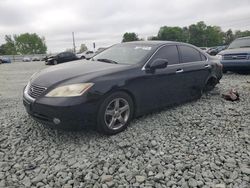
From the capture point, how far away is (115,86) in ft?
12.1

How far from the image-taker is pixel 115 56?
473cm

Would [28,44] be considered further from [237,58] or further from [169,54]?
[169,54]

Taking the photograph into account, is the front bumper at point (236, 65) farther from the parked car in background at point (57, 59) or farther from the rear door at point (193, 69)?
the parked car in background at point (57, 59)

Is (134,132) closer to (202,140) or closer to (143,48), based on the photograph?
(202,140)

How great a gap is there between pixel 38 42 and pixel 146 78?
320ft

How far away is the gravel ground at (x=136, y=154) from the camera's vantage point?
2734mm

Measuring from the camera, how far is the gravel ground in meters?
2.73

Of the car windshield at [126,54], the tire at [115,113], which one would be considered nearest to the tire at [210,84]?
the car windshield at [126,54]

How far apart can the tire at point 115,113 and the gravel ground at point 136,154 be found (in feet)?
0.44

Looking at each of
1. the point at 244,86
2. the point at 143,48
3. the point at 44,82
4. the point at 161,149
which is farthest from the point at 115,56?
the point at 244,86

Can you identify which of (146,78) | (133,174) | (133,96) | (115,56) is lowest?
(133,174)

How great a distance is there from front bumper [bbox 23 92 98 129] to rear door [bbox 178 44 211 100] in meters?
2.34

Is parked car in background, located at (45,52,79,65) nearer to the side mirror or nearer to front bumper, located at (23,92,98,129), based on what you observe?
the side mirror

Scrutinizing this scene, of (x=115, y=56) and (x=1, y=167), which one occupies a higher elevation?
(x=115, y=56)
